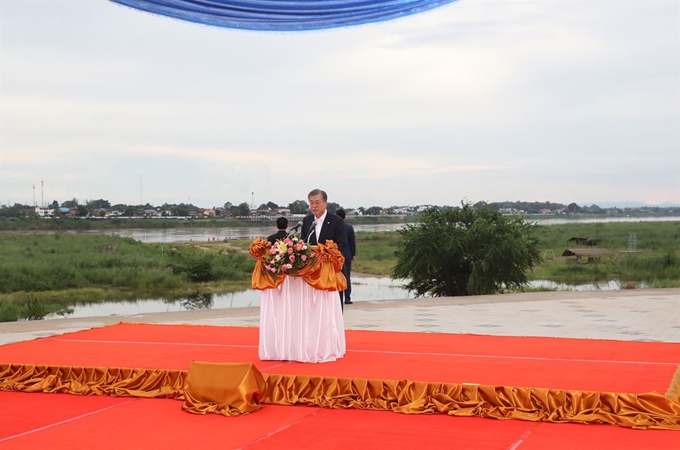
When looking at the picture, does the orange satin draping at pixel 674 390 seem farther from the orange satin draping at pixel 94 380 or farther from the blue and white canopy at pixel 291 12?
the blue and white canopy at pixel 291 12

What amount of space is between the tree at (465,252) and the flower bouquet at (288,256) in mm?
14186

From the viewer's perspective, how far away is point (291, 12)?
1028 centimetres

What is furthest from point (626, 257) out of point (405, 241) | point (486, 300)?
point (486, 300)

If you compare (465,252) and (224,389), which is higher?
(465,252)

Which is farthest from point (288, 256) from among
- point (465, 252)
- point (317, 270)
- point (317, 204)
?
point (465, 252)

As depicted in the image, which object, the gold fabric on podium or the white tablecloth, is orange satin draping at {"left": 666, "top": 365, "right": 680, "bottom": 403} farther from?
the gold fabric on podium

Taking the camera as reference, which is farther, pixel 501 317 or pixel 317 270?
pixel 501 317

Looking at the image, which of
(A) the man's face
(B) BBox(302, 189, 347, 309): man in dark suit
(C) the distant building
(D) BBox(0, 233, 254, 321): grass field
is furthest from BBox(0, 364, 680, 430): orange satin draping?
(C) the distant building

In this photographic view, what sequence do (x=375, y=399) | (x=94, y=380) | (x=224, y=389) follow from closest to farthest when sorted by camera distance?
A: (x=224, y=389) → (x=375, y=399) → (x=94, y=380)

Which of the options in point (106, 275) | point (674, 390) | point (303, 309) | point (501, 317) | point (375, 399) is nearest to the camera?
point (674, 390)

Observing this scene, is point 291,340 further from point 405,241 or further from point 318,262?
point 405,241

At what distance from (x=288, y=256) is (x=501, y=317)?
5.83 meters

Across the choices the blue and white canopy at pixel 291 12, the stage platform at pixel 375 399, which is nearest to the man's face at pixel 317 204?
the stage platform at pixel 375 399

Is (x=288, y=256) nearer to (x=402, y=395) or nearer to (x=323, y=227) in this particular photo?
(x=323, y=227)
